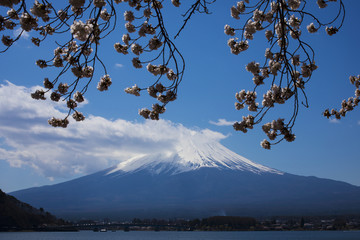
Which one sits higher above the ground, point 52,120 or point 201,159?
point 201,159

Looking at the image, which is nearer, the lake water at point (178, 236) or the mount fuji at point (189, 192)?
the lake water at point (178, 236)

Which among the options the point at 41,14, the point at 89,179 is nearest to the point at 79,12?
the point at 41,14

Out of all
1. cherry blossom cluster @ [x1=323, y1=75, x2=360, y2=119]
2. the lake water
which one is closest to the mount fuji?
the lake water

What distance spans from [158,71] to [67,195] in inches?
6160

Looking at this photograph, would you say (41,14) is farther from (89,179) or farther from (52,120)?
(89,179)

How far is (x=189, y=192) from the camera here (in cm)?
15350

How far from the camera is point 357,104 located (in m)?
4.82

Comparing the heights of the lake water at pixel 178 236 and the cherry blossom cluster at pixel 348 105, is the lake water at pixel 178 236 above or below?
below

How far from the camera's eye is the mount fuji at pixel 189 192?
365ft

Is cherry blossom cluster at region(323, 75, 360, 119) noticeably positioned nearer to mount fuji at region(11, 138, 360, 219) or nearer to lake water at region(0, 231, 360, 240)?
lake water at region(0, 231, 360, 240)

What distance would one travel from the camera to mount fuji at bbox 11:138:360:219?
111125mm

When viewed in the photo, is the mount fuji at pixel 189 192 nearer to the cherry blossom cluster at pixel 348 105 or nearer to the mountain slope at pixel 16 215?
the mountain slope at pixel 16 215

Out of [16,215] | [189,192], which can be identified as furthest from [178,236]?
[189,192]

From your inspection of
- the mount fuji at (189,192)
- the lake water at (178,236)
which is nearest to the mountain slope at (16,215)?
the lake water at (178,236)
